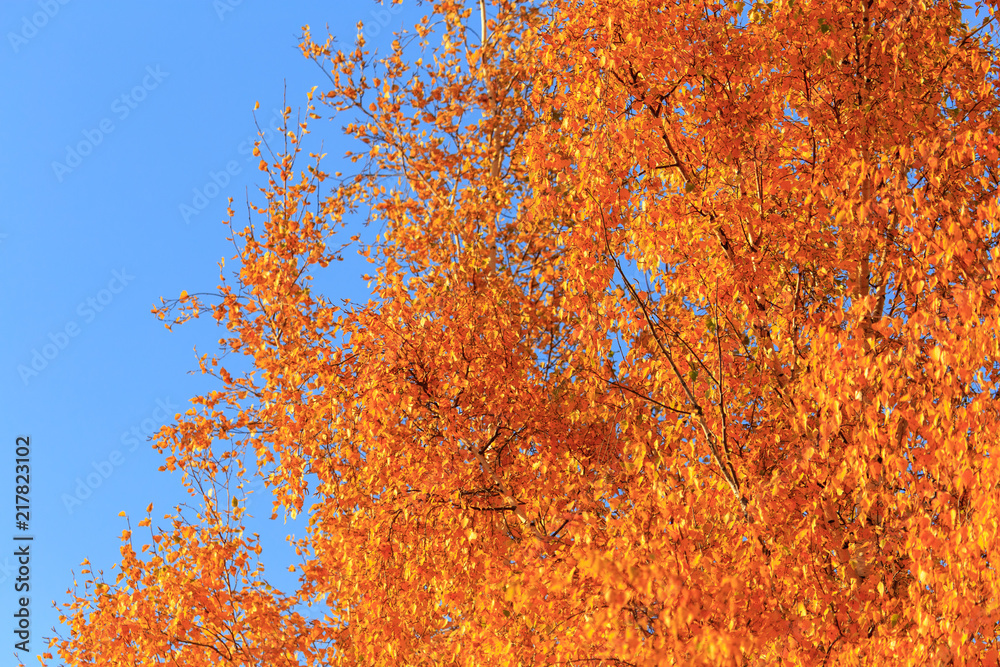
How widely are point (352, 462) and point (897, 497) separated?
22.6 ft

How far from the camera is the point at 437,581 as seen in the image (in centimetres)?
1012

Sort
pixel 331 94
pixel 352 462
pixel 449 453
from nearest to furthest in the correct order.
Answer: pixel 449 453
pixel 352 462
pixel 331 94

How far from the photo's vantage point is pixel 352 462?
39.0 ft

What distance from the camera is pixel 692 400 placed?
7961mm

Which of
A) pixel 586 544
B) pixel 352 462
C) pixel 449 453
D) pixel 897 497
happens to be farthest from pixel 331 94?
pixel 897 497

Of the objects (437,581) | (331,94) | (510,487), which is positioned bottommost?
(437,581)

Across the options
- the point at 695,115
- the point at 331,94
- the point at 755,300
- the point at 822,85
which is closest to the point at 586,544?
the point at 755,300

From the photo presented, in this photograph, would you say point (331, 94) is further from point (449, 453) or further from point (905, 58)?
point (905, 58)

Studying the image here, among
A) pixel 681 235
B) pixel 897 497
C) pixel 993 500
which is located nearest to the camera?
pixel 993 500

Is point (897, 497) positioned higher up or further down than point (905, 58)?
further down

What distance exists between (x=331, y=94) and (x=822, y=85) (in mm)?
8331

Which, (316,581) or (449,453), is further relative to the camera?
(316,581)

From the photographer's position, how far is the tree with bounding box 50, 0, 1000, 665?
7297 mm

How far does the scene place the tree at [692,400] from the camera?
287 inches
